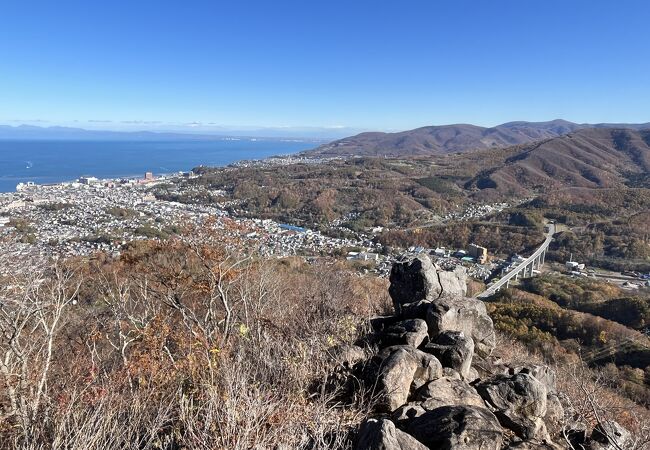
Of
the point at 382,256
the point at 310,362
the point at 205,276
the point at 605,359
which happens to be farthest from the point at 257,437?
the point at 382,256

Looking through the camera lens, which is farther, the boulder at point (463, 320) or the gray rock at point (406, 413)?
the boulder at point (463, 320)

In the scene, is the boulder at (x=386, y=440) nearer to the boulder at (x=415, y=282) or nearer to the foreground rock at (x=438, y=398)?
the foreground rock at (x=438, y=398)

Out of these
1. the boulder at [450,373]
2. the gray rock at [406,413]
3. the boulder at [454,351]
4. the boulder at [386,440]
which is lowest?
the boulder at [450,373]

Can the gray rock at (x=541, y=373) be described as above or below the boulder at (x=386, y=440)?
below

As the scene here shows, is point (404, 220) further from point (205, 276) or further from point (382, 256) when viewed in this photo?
point (205, 276)

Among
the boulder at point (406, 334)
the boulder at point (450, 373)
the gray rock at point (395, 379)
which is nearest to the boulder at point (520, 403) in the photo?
the boulder at point (450, 373)

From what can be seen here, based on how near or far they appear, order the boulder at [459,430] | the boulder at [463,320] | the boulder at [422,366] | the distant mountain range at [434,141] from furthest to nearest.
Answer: the distant mountain range at [434,141], the boulder at [463,320], the boulder at [422,366], the boulder at [459,430]

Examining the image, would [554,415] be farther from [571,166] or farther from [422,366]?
[571,166]

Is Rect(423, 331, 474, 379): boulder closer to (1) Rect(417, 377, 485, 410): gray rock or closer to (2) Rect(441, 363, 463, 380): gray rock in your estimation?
(2) Rect(441, 363, 463, 380): gray rock
